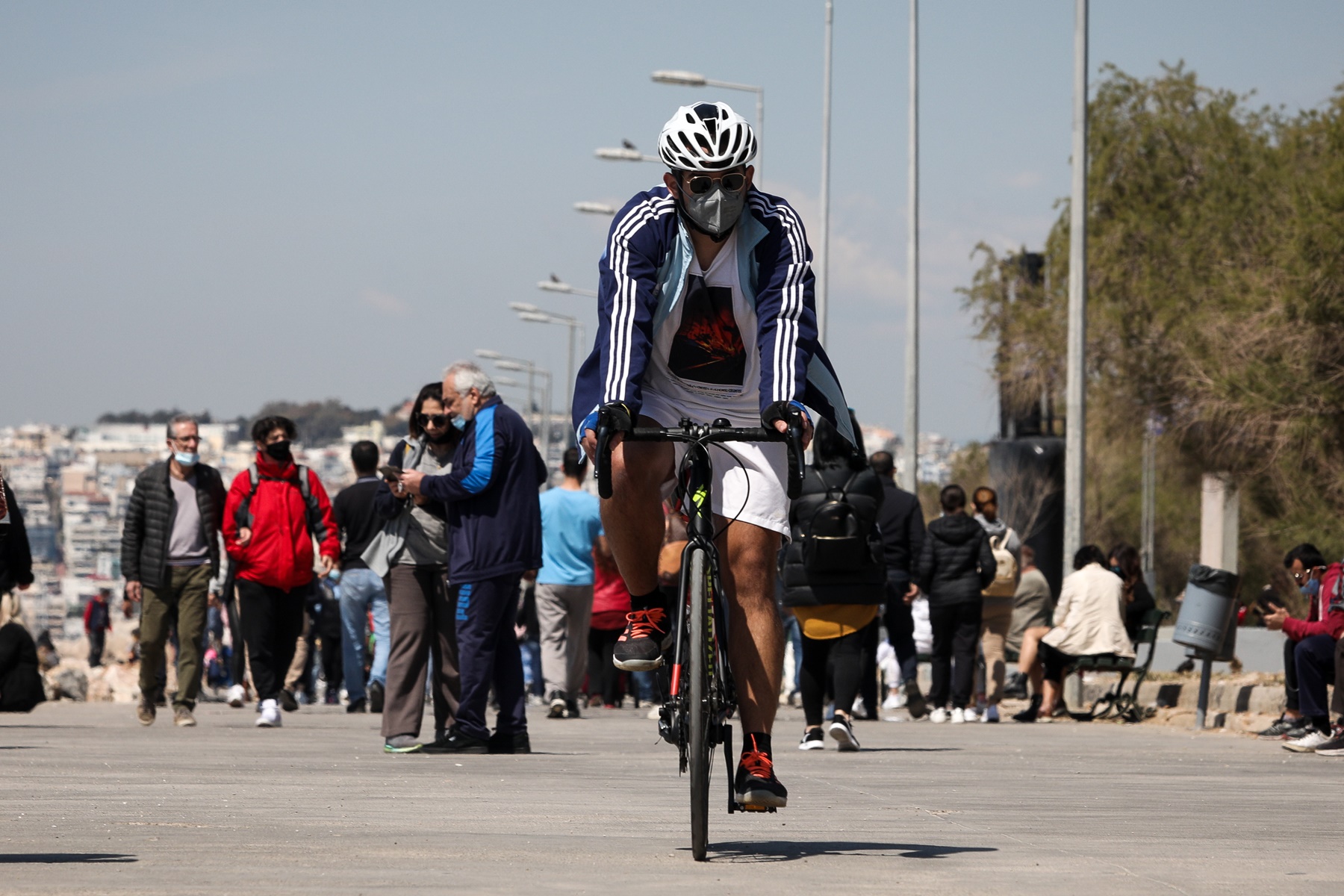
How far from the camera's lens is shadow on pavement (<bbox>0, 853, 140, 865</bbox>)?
6355mm

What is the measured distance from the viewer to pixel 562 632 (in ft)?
61.7

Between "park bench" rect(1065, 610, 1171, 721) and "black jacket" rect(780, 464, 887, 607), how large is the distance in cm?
522

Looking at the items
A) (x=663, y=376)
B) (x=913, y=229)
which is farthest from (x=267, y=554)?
(x=913, y=229)

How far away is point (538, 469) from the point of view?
510 inches

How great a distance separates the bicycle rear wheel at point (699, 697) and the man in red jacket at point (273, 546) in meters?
8.87

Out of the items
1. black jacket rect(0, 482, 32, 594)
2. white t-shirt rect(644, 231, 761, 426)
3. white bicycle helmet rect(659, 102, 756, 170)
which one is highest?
white bicycle helmet rect(659, 102, 756, 170)

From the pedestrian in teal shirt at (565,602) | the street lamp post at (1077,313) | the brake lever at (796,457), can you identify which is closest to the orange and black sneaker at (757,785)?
the brake lever at (796,457)

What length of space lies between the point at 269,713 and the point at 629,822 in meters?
8.17

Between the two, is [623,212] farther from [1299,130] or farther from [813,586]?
[1299,130]

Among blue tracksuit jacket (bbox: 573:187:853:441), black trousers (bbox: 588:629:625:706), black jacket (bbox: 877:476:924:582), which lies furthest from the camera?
black trousers (bbox: 588:629:625:706)

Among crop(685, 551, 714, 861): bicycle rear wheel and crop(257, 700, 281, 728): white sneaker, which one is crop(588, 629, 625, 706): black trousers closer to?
crop(257, 700, 281, 728): white sneaker

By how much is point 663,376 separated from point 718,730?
3.85ft

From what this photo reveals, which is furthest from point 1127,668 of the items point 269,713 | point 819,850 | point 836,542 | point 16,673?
point 819,850

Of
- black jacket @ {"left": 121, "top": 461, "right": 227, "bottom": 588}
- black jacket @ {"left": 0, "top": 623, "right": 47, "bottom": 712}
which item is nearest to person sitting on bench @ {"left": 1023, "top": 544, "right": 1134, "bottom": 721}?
black jacket @ {"left": 121, "top": 461, "right": 227, "bottom": 588}
